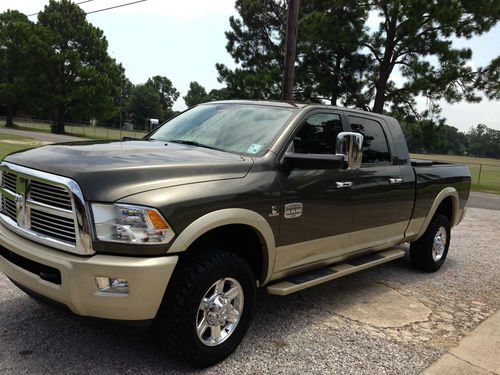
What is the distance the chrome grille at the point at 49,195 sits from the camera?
2.87 m

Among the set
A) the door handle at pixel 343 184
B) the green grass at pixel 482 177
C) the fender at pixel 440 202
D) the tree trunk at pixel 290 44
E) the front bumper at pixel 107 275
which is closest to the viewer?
the front bumper at pixel 107 275

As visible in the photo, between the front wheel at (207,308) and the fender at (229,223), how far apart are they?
0.22m

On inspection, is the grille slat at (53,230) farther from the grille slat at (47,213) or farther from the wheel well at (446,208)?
the wheel well at (446,208)

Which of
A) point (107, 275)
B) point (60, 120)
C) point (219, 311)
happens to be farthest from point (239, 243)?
point (60, 120)

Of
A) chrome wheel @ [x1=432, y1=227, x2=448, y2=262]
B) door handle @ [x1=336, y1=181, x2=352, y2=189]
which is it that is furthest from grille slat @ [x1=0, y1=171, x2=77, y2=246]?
chrome wheel @ [x1=432, y1=227, x2=448, y2=262]

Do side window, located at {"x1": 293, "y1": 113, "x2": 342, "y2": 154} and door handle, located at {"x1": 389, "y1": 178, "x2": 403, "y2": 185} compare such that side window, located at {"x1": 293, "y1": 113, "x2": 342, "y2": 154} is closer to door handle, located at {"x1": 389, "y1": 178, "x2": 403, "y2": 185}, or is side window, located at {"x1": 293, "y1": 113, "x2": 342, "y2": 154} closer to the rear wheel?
door handle, located at {"x1": 389, "y1": 178, "x2": 403, "y2": 185}

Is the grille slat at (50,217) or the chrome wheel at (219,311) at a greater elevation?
the grille slat at (50,217)

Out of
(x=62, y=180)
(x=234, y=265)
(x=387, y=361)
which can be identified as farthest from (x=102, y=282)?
(x=387, y=361)

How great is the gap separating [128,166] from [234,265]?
3.23 ft

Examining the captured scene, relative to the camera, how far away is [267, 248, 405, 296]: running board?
Answer: 376 cm

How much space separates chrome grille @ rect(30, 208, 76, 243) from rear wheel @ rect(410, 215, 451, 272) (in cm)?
455

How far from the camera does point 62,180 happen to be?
9.36 feet

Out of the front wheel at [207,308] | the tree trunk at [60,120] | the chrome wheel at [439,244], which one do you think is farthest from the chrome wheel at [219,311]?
the tree trunk at [60,120]

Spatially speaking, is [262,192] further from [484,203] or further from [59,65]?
[59,65]
